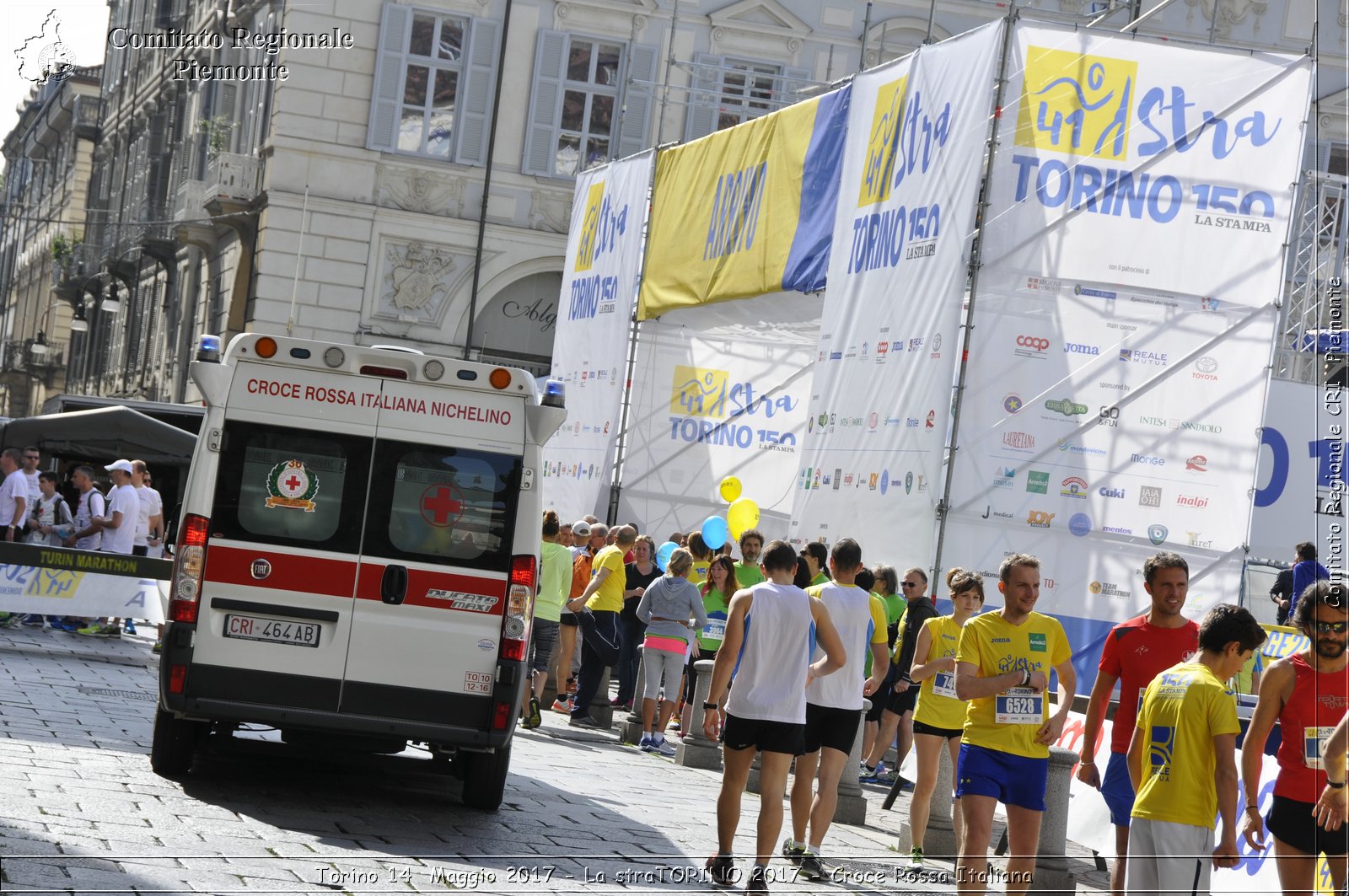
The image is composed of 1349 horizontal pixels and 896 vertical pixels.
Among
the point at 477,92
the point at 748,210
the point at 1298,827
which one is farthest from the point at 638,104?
the point at 1298,827

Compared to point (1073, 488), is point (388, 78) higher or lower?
higher

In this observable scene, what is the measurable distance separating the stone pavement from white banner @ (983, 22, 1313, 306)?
4790 mm

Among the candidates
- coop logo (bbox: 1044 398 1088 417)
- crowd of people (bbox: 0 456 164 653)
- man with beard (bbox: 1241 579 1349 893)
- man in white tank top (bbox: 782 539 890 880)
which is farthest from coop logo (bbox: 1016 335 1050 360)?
crowd of people (bbox: 0 456 164 653)

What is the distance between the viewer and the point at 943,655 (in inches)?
389

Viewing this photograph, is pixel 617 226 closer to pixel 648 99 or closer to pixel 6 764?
pixel 648 99

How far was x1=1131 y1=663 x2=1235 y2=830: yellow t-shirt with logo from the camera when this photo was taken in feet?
21.2

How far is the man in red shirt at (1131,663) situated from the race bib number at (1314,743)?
1367mm

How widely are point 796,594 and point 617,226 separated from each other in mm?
15920

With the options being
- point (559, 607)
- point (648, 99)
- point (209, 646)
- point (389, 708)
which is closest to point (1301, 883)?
point (389, 708)

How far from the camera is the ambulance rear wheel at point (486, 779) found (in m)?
9.35

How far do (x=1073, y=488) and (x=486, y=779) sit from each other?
6.66 m

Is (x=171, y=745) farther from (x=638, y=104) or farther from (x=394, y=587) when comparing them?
(x=638, y=104)

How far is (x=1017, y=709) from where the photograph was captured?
24.9ft

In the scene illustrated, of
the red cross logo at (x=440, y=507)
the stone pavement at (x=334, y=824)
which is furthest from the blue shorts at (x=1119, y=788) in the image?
the red cross logo at (x=440, y=507)
